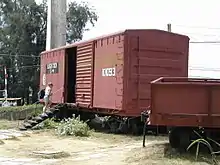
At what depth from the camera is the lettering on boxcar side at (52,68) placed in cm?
2272

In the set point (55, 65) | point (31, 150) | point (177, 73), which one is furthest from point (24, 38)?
point (31, 150)

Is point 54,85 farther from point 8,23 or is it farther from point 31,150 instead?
point 8,23

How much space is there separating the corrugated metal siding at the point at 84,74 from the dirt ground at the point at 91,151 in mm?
2271

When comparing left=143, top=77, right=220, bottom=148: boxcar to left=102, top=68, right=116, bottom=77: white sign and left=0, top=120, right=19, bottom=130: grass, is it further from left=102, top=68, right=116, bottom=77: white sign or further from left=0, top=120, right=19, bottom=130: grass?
left=0, top=120, right=19, bottom=130: grass

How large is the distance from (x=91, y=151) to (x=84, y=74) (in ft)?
23.2

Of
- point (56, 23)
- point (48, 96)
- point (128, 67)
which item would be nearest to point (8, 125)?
point (48, 96)

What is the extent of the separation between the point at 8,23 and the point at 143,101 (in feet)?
112

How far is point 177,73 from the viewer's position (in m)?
16.7

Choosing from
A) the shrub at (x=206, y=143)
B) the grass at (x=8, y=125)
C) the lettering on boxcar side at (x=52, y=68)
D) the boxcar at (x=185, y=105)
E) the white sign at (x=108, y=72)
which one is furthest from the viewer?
the lettering on boxcar side at (x=52, y=68)

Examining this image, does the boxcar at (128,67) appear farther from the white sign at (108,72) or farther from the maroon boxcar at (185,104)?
the maroon boxcar at (185,104)

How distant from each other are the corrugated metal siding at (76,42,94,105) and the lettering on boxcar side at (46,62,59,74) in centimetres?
288

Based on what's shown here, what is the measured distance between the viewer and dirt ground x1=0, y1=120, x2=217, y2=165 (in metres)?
10.0

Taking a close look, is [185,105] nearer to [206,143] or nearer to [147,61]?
[206,143]

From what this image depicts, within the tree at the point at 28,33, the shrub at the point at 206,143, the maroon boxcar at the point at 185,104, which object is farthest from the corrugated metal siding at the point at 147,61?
the tree at the point at 28,33
